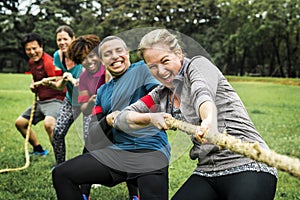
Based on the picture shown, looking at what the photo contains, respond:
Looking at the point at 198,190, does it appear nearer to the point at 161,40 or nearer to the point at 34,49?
the point at 161,40

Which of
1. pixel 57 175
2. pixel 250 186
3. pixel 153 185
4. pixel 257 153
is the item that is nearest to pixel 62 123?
pixel 57 175

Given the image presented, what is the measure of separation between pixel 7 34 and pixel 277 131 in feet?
77.5

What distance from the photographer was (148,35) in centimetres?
225

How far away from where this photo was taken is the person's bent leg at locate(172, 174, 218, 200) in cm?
230

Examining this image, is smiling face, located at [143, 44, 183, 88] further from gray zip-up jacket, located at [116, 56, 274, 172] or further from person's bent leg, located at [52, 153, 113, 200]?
person's bent leg, located at [52, 153, 113, 200]

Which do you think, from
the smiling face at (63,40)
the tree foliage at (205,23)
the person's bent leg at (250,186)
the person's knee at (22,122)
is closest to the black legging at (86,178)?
the person's bent leg at (250,186)

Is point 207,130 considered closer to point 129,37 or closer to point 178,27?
point 129,37

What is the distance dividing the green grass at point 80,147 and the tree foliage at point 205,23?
9.22 metres

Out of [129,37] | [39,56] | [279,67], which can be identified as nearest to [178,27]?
→ [279,67]

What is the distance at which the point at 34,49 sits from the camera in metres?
5.20

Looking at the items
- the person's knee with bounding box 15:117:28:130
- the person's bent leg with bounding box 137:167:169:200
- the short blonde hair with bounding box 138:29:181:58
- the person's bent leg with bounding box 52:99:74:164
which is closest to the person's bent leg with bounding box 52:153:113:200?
the person's bent leg with bounding box 137:167:169:200

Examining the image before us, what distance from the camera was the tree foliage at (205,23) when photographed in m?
23.7

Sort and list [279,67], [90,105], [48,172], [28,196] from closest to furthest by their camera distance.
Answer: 1. [90,105]
2. [28,196]
3. [48,172]
4. [279,67]

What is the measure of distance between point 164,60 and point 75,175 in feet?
3.33
